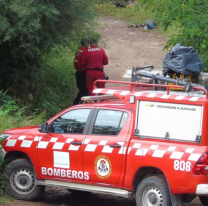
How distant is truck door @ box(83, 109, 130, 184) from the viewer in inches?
269

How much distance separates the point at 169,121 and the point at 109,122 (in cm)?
101

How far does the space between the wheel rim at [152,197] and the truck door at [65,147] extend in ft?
3.10

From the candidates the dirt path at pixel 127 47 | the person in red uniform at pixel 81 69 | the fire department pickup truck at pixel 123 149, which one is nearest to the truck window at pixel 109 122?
the fire department pickup truck at pixel 123 149

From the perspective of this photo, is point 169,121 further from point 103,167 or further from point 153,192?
point 103,167

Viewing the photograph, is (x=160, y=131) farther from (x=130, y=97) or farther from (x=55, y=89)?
(x=55, y=89)

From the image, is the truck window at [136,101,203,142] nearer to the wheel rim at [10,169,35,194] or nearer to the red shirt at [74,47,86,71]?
the wheel rim at [10,169,35,194]

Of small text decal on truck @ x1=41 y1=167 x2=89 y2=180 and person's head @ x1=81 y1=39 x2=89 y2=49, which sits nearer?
small text decal on truck @ x1=41 y1=167 x2=89 y2=180

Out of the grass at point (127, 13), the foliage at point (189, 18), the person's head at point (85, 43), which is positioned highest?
the grass at point (127, 13)

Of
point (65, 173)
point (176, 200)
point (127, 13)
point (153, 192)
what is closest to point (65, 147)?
point (65, 173)

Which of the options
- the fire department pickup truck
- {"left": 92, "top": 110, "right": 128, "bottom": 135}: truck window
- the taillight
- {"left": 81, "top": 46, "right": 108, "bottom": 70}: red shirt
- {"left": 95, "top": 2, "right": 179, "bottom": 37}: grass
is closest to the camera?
the taillight

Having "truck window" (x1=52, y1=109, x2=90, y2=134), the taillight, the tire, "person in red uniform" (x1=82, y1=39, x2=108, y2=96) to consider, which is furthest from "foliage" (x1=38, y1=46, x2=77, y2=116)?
the taillight

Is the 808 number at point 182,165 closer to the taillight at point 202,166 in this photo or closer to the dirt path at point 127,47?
the taillight at point 202,166

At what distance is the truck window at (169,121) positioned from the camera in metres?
6.21

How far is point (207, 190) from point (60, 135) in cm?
239
